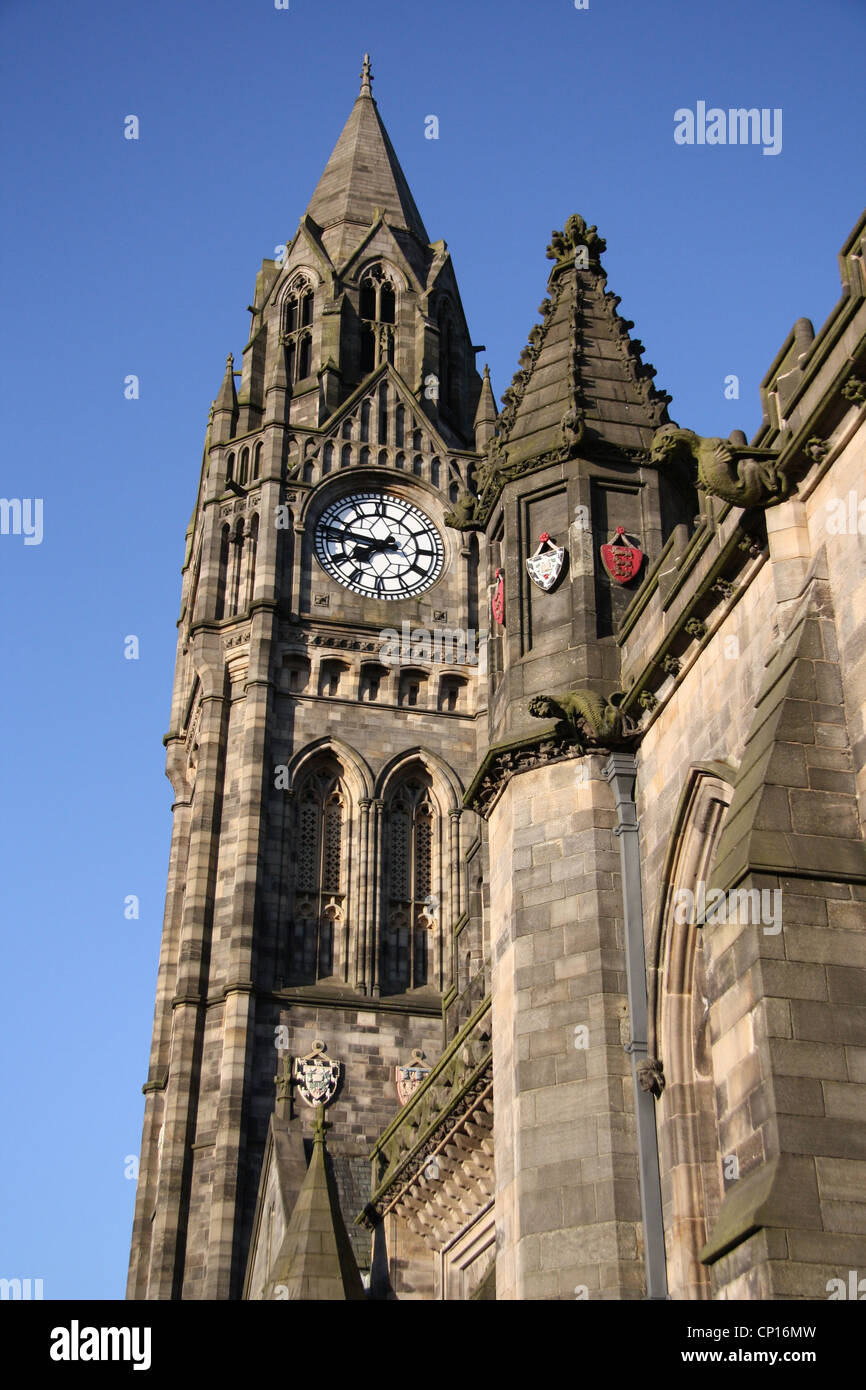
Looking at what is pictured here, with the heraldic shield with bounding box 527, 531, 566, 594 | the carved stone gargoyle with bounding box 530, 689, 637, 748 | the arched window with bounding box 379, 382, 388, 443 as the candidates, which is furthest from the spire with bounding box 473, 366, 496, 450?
the carved stone gargoyle with bounding box 530, 689, 637, 748

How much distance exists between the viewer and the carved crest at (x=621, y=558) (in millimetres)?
17891

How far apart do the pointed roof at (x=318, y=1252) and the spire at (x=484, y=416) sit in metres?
24.7

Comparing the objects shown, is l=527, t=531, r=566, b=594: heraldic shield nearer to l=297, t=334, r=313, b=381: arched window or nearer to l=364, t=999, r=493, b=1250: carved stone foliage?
l=364, t=999, r=493, b=1250: carved stone foliage

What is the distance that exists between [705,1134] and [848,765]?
12.0 feet

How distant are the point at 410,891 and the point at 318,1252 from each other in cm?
1676

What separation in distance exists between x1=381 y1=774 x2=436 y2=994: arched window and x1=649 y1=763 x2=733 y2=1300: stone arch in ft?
84.2

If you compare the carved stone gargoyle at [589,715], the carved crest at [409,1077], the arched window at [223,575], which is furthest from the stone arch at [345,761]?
the carved stone gargoyle at [589,715]

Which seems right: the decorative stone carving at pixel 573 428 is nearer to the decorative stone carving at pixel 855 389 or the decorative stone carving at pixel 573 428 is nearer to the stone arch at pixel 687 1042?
the stone arch at pixel 687 1042

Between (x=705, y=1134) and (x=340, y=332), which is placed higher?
(x=340, y=332)

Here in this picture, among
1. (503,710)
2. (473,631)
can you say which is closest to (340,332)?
(473,631)

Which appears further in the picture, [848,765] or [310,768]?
[310,768]

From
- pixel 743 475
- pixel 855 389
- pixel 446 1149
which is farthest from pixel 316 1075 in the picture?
pixel 855 389
